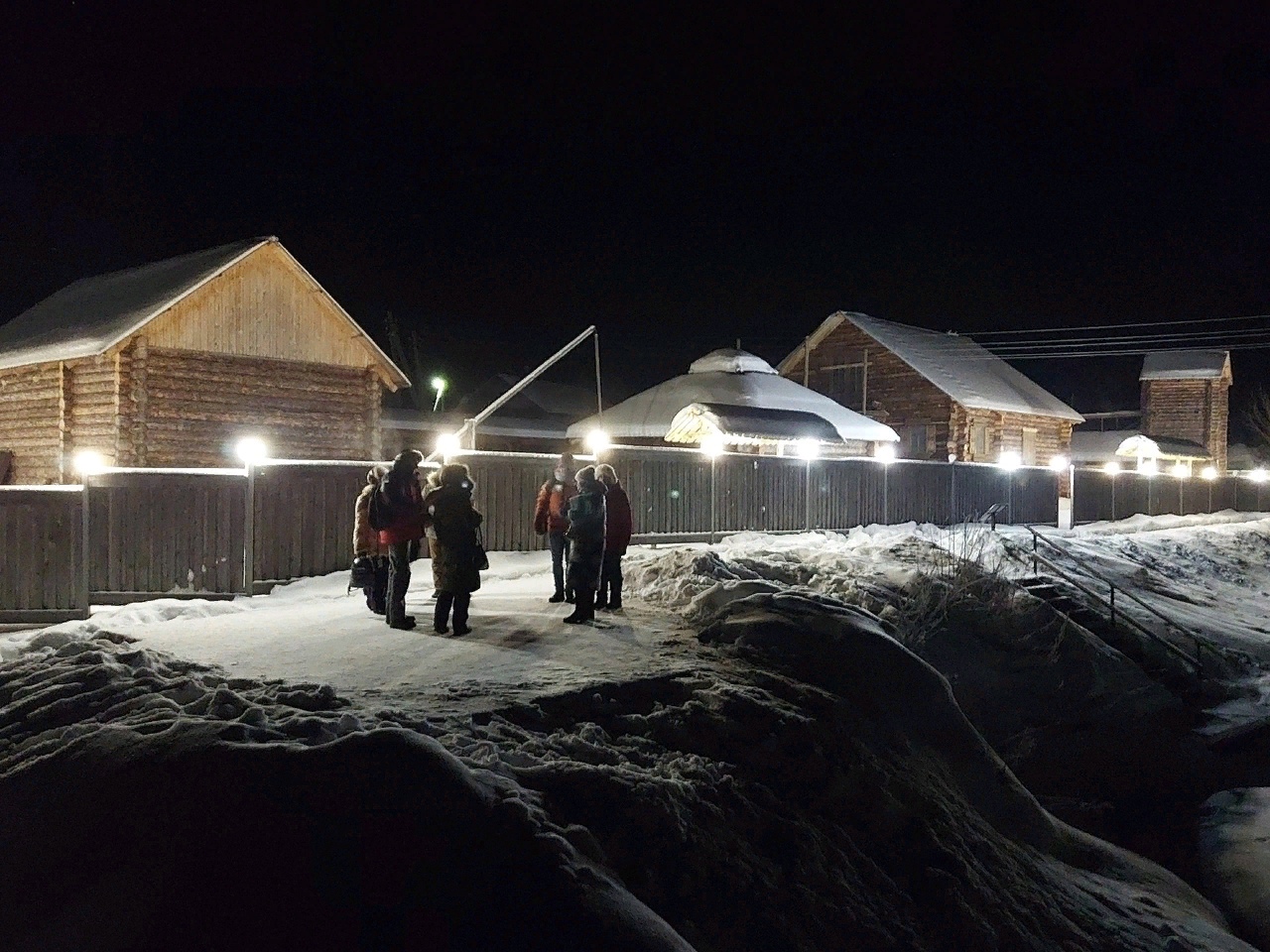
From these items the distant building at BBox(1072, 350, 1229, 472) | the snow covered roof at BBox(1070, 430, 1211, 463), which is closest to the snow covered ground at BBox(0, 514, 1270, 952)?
A: the snow covered roof at BBox(1070, 430, 1211, 463)

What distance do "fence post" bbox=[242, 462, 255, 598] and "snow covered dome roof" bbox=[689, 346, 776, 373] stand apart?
22561 mm

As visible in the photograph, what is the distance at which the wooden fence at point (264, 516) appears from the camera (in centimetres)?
1005

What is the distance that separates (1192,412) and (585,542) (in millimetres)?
54015

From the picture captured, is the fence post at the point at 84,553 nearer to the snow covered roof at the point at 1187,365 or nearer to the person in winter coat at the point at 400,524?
the person in winter coat at the point at 400,524

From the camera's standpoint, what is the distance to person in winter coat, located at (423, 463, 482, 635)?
8695mm

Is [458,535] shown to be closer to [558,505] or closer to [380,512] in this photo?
[380,512]

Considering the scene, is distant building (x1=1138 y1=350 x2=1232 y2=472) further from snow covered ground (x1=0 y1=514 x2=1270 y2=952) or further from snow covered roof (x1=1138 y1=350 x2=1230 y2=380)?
snow covered ground (x1=0 y1=514 x2=1270 y2=952)

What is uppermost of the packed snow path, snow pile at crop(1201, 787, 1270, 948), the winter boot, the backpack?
the backpack

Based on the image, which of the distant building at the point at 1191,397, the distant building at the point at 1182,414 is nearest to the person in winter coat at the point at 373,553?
the distant building at the point at 1182,414

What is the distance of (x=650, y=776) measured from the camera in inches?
212

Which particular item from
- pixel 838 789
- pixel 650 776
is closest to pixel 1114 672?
pixel 838 789

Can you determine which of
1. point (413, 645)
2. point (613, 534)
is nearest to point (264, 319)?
point (613, 534)

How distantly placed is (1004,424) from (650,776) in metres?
37.1

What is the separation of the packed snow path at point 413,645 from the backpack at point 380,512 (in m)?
0.98
